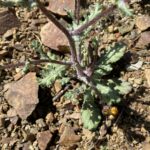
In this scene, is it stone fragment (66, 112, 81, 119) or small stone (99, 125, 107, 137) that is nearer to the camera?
small stone (99, 125, 107, 137)

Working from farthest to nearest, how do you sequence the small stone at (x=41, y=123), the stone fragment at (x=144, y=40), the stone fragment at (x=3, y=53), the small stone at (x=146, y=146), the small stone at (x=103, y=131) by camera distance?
the stone fragment at (x=3, y=53) → the stone fragment at (x=144, y=40) → the small stone at (x=41, y=123) → the small stone at (x=103, y=131) → the small stone at (x=146, y=146)

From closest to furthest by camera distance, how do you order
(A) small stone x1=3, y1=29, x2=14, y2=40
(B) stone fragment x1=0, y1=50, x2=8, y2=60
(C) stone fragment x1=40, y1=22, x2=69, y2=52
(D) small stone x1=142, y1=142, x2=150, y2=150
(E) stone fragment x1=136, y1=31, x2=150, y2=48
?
(D) small stone x1=142, y1=142, x2=150, y2=150 < (E) stone fragment x1=136, y1=31, x2=150, y2=48 < (C) stone fragment x1=40, y1=22, x2=69, y2=52 < (B) stone fragment x1=0, y1=50, x2=8, y2=60 < (A) small stone x1=3, y1=29, x2=14, y2=40

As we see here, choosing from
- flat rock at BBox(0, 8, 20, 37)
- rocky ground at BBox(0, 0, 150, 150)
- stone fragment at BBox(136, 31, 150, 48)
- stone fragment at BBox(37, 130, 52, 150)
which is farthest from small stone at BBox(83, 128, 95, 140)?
flat rock at BBox(0, 8, 20, 37)

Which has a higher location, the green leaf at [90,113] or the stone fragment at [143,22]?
the stone fragment at [143,22]

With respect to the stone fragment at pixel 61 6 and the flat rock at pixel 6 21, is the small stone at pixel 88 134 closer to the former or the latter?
the stone fragment at pixel 61 6

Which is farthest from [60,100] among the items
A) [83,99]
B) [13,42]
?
[13,42]

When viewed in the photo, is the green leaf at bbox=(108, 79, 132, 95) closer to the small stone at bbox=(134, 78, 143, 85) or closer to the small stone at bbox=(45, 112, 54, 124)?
the small stone at bbox=(134, 78, 143, 85)

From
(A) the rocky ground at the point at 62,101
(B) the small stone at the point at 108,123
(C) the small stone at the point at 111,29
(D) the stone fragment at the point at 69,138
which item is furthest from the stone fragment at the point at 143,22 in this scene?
(D) the stone fragment at the point at 69,138
